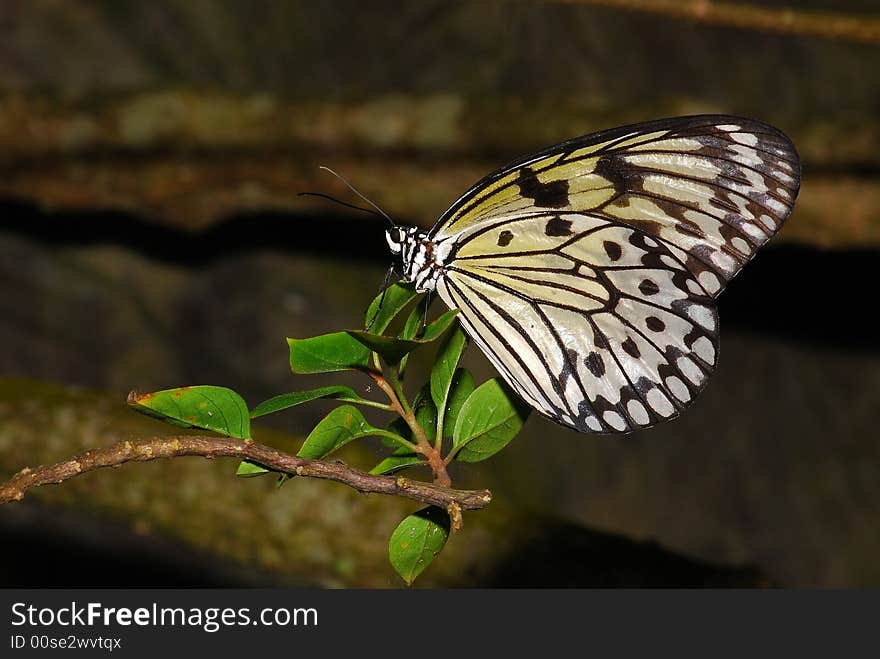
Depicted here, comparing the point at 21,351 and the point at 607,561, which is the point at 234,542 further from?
the point at 21,351

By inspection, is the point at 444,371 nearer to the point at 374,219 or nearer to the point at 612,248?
the point at 612,248

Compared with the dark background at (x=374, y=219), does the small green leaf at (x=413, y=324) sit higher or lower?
lower

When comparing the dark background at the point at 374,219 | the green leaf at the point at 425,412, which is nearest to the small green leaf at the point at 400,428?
the green leaf at the point at 425,412

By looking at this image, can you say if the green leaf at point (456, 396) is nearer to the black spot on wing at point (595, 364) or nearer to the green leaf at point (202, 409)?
the green leaf at point (202, 409)

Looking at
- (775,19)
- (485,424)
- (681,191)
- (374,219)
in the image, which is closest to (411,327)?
(485,424)

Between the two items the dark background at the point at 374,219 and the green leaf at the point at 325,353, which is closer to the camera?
the green leaf at the point at 325,353

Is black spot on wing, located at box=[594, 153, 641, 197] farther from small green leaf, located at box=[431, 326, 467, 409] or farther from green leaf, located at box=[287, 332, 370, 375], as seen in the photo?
green leaf, located at box=[287, 332, 370, 375]

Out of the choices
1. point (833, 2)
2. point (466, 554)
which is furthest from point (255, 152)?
point (833, 2)

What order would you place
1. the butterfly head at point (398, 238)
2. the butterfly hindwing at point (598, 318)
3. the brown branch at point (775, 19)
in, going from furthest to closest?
the brown branch at point (775, 19) < the butterfly hindwing at point (598, 318) < the butterfly head at point (398, 238)
